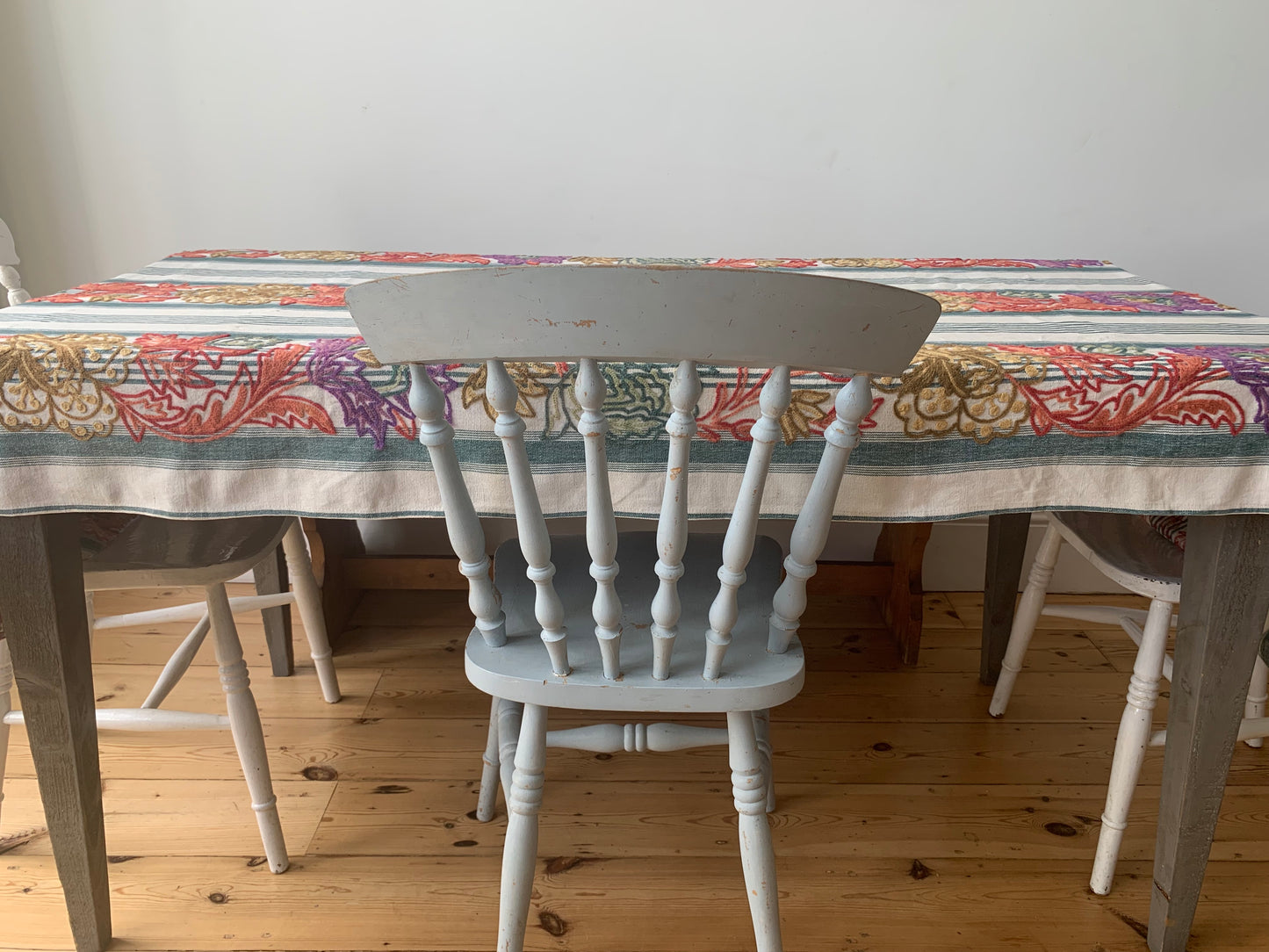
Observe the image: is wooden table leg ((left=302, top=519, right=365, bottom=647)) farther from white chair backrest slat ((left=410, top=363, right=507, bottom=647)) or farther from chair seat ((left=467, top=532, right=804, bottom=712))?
white chair backrest slat ((left=410, top=363, right=507, bottom=647))

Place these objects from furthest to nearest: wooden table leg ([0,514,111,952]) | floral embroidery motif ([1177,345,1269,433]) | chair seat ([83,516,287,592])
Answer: chair seat ([83,516,287,592]) → wooden table leg ([0,514,111,952]) → floral embroidery motif ([1177,345,1269,433])

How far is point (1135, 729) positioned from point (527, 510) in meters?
0.88

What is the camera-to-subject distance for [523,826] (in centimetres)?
93

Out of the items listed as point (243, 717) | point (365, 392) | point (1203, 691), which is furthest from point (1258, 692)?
point (243, 717)

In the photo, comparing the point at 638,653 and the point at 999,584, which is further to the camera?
the point at 999,584

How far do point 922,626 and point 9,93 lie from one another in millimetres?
2241

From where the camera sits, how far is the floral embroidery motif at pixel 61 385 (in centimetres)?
81

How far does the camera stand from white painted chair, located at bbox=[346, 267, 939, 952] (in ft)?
2.05

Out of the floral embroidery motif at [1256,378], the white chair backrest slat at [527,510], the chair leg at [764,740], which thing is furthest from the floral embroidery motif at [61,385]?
the floral embroidery motif at [1256,378]

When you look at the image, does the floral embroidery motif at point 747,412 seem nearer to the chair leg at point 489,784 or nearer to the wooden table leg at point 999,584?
the chair leg at point 489,784

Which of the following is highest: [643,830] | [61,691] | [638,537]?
[638,537]

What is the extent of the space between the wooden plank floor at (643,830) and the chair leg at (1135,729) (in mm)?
102

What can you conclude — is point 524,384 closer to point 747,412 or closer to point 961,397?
point 747,412

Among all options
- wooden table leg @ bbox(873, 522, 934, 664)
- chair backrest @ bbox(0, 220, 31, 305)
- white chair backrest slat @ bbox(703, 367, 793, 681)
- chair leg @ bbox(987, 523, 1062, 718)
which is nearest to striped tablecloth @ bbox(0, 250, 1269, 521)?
white chair backrest slat @ bbox(703, 367, 793, 681)
